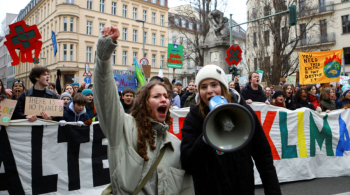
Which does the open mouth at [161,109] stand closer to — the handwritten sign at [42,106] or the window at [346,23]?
the handwritten sign at [42,106]

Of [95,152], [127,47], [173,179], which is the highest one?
[127,47]

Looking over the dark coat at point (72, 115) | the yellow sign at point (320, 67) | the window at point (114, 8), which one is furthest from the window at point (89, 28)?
the dark coat at point (72, 115)

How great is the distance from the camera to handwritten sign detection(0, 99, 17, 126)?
13.3ft

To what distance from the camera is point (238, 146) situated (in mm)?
1618

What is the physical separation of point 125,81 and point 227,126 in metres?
8.09

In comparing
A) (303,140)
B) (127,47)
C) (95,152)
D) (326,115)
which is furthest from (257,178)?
(127,47)

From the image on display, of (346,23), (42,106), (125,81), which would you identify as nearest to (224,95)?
(42,106)

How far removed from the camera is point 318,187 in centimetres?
508

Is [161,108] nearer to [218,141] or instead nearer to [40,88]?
[218,141]

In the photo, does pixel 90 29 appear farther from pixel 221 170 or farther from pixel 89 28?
A: pixel 221 170

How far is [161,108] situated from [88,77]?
14.1 meters

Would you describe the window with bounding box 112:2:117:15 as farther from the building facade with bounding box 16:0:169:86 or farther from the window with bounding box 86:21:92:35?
the window with bounding box 86:21:92:35

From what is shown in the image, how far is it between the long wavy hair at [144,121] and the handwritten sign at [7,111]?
287 centimetres

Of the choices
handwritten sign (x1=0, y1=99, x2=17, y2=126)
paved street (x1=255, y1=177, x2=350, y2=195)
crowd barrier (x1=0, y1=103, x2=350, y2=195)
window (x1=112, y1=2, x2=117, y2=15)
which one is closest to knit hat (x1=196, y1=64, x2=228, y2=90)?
crowd barrier (x1=0, y1=103, x2=350, y2=195)
